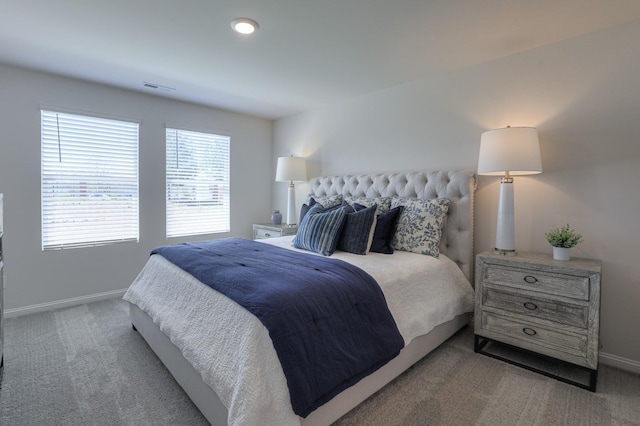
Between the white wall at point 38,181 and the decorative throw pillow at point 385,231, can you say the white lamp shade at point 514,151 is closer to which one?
the decorative throw pillow at point 385,231

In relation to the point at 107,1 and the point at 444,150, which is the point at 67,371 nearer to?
the point at 107,1

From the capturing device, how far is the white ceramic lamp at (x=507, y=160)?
7.26ft

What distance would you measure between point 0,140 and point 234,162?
239 centimetres

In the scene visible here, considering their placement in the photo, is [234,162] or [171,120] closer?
[171,120]

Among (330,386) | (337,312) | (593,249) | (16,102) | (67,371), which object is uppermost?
(16,102)

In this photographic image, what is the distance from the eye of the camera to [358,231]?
2623mm

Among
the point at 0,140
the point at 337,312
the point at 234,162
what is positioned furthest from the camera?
the point at 234,162

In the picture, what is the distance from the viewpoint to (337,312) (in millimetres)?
1635

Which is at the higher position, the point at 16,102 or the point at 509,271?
the point at 16,102

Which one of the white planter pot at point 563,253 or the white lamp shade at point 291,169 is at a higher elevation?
the white lamp shade at point 291,169

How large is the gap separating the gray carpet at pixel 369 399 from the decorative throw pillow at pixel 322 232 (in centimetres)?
110

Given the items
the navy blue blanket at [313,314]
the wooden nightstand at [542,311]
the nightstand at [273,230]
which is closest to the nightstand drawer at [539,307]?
the wooden nightstand at [542,311]

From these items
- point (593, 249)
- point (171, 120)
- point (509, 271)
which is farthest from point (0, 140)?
point (593, 249)

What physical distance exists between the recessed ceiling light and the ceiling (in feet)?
0.16
